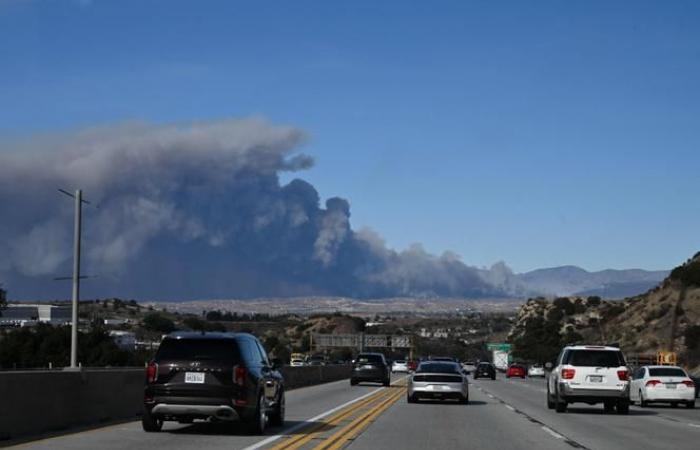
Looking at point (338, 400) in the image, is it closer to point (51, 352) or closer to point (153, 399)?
point (153, 399)

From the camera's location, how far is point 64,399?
22.1 m

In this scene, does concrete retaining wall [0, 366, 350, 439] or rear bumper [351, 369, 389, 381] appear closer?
concrete retaining wall [0, 366, 350, 439]

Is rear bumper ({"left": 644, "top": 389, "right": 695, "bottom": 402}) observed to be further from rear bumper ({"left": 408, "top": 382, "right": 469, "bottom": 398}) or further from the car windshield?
the car windshield

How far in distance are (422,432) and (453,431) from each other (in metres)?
0.76

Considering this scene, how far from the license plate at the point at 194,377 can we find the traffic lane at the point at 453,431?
3.01m

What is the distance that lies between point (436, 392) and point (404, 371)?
75.5 metres

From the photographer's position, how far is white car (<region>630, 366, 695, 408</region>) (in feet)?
124

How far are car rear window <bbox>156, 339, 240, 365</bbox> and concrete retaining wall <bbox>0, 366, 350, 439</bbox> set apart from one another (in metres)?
2.28

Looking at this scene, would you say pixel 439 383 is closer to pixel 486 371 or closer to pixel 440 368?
pixel 440 368

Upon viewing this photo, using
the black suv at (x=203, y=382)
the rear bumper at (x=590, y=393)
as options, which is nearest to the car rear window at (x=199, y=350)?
the black suv at (x=203, y=382)

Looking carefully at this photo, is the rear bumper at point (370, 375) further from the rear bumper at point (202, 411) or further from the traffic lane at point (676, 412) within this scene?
the rear bumper at point (202, 411)

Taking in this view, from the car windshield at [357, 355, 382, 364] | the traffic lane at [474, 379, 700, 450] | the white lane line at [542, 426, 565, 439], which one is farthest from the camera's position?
the car windshield at [357, 355, 382, 364]

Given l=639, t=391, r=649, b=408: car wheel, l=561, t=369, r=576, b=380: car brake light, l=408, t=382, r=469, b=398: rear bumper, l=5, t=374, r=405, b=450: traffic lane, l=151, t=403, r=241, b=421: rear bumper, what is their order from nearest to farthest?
l=5, t=374, r=405, b=450: traffic lane → l=151, t=403, r=241, b=421: rear bumper → l=561, t=369, r=576, b=380: car brake light → l=408, t=382, r=469, b=398: rear bumper → l=639, t=391, r=649, b=408: car wheel

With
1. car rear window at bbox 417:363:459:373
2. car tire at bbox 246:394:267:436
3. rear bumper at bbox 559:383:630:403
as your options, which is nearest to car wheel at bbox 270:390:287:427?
car tire at bbox 246:394:267:436
